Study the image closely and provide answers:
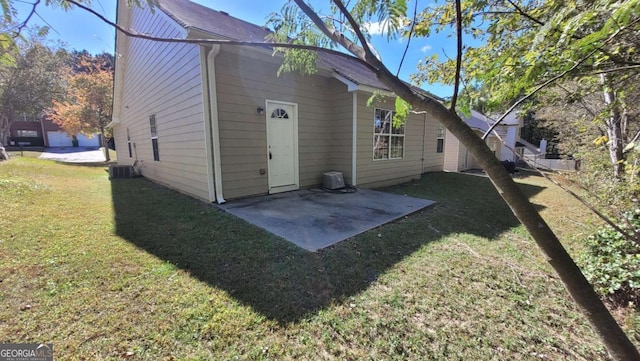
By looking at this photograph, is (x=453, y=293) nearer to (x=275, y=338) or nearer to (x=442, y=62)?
(x=275, y=338)

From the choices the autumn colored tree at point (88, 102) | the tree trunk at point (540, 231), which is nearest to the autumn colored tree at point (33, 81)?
the autumn colored tree at point (88, 102)

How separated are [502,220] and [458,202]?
1.34 m

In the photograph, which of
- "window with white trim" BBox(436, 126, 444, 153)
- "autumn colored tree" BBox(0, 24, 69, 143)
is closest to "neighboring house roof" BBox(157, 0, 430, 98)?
"window with white trim" BBox(436, 126, 444, 153)

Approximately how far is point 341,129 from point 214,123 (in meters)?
3.39

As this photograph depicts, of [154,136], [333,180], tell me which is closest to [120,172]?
[154,136]

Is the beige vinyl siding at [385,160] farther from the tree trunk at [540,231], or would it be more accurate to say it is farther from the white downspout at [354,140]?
the tree trunk at [540,231]

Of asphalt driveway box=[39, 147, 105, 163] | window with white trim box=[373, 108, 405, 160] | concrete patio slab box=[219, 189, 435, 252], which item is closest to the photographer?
concrete patio slab box=[219, 189, 435, 252]

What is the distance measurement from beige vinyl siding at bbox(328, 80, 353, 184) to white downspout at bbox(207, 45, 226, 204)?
3.25m

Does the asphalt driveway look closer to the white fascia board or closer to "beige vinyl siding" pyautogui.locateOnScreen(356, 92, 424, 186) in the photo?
the white fascia board

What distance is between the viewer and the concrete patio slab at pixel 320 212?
151 inches

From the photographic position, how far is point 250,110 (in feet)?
18.9

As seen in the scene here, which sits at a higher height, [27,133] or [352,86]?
[352,86]

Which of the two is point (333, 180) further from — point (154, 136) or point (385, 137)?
point (154, 136)

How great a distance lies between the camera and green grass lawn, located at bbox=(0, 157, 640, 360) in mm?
1880
